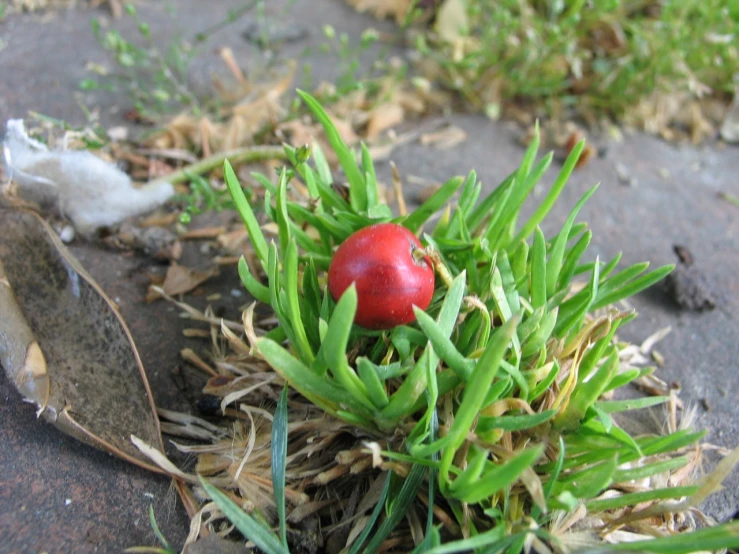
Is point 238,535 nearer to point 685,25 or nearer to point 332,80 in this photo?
point 332,80

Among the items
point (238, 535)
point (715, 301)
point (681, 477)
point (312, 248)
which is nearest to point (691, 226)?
point (715, 301)

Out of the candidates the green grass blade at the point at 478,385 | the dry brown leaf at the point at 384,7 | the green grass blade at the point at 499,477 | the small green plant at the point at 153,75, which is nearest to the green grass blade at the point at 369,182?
the green grass blade at the point at 478,385

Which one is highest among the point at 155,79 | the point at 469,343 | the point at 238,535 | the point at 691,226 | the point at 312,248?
the point at 155,79

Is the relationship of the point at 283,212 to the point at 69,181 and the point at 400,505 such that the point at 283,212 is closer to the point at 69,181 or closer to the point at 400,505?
the point at 400,505

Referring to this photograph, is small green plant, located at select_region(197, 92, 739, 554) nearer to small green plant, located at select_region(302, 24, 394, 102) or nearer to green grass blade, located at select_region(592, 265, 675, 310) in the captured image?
green grass blade, located at select_region(592, 265, 675, 310)

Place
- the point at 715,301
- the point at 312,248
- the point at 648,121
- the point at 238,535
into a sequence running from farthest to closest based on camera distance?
the point at 648,121, the point at 715,301, the point at 312,248, the point at 238,535

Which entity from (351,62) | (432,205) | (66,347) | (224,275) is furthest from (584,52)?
(66,347)

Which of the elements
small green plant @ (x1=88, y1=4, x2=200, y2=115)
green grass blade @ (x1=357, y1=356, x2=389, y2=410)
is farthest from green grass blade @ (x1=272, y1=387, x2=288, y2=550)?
small green plant @ (x1=88, y1=4, x2=200, y2=115)

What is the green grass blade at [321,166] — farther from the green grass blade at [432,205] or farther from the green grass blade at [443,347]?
the green grass blade at [443,347]
